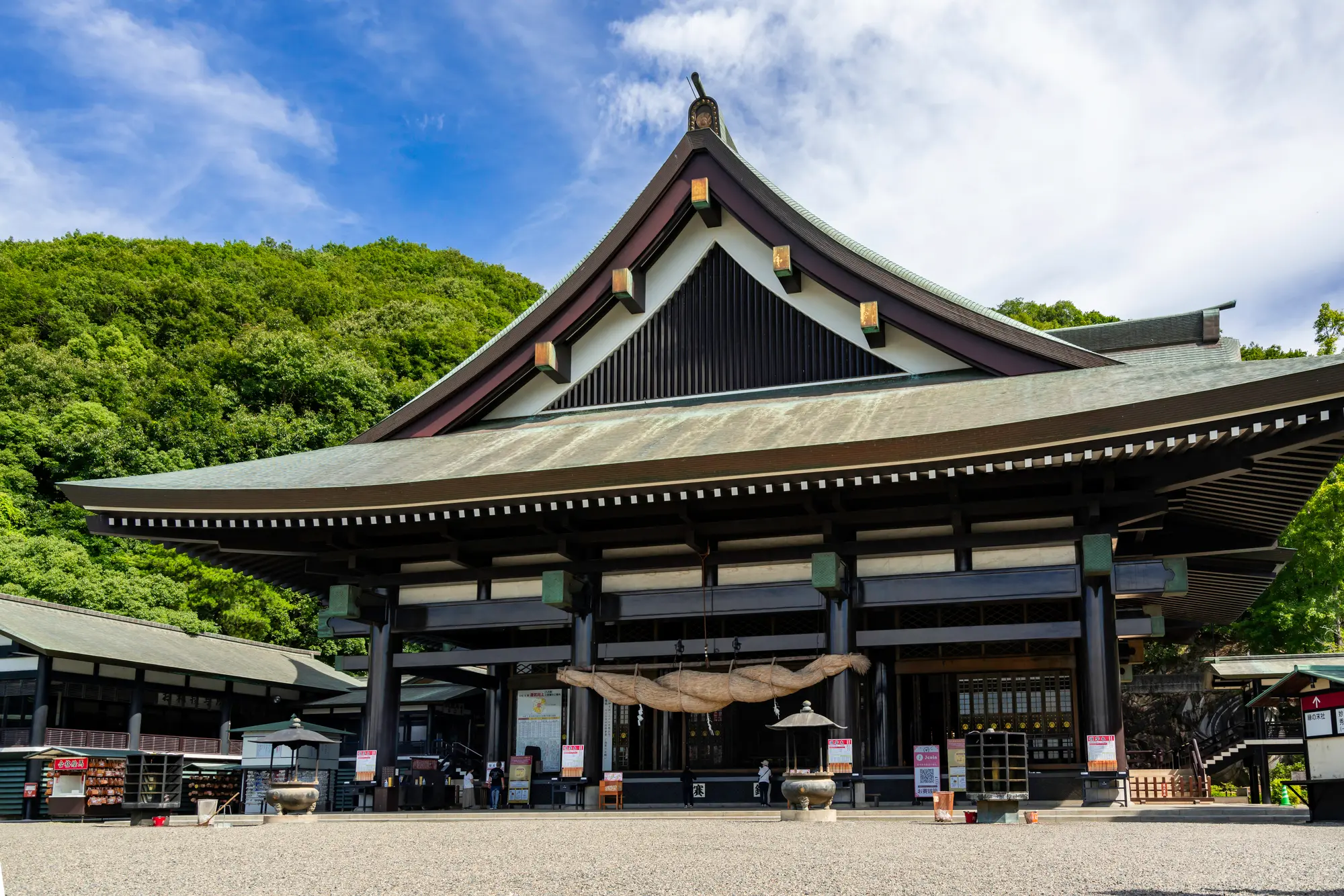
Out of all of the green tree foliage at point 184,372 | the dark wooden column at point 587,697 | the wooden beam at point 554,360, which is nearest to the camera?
the dark wooden column at point 587,697

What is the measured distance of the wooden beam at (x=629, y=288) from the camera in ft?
63.4

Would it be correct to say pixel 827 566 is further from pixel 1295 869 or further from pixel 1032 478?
pixel 1295 869

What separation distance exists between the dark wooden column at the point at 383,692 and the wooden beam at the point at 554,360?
173 inches

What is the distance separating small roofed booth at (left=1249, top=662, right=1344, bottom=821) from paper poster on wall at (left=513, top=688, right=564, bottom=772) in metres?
12.6

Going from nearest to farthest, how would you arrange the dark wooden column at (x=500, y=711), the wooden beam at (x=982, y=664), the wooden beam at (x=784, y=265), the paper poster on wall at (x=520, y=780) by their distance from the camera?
the wooden beam at (x=784, y=265), the wooden beam at (x=982, y=664), the paper poster on wall at (x=520, y=780), the dark wooden column at (x=500, y=711)

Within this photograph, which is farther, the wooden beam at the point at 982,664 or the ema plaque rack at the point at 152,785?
the wooden beam at the point at 982,664

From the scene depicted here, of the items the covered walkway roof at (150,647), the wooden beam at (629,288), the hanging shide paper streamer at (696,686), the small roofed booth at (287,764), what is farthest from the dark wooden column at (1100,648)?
the covered walkway roof at (150,647)

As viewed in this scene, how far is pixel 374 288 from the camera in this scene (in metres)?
75.4

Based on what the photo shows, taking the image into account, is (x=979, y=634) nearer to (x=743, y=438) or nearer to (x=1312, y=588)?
(x=743, y=438)

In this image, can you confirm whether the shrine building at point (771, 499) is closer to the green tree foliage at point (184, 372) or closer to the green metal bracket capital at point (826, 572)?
the green metal bracket capital at point (826, 572)

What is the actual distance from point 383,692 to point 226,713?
18.0m

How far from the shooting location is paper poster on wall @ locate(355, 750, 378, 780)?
17.9m

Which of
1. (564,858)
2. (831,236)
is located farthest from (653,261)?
(564,858)

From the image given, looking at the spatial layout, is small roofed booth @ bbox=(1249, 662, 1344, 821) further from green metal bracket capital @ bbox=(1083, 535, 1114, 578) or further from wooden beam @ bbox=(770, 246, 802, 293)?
wooden beam @ bbox=(770, 246, 802, 293)
